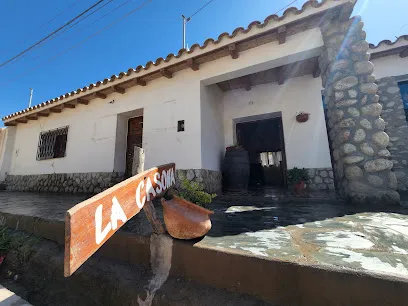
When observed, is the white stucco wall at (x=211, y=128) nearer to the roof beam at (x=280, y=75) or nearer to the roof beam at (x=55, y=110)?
the roof beam at (x=280, y=75)

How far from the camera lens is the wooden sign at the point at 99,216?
2.51 feet

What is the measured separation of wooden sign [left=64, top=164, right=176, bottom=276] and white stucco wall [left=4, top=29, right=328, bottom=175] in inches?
108

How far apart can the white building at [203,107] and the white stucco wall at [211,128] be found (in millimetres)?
26

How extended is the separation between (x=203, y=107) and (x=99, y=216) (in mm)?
3678

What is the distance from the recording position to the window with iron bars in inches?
253

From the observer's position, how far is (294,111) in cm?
489

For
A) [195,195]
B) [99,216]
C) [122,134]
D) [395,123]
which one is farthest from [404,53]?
[122,134]

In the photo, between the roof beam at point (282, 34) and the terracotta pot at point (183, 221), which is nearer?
the terracotta pot at point (183, 221)

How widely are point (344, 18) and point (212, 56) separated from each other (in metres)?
2.38

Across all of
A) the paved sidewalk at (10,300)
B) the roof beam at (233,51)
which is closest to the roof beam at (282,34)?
the roof beam at (233,51)

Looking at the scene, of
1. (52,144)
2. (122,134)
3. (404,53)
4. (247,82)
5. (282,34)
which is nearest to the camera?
(282,34)

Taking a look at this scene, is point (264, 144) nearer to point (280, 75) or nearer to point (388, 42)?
point (280, 75)

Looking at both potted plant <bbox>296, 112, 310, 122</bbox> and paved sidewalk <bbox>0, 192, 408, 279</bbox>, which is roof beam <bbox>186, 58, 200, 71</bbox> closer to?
potted plant <bbox>296, 112, 310, 122</bbox>

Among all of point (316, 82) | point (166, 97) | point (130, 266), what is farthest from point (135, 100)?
point (316, 82)
